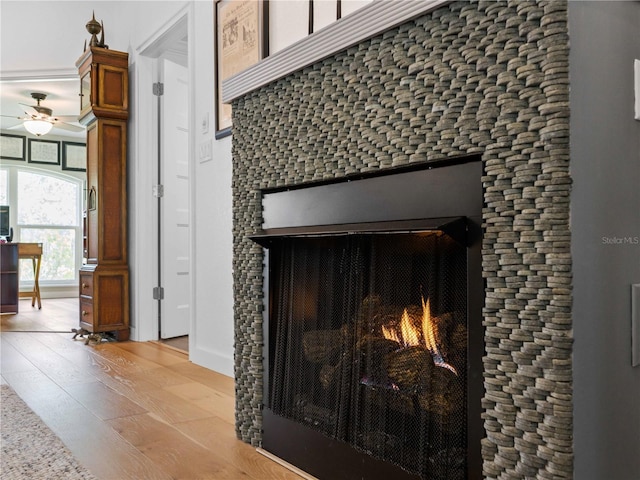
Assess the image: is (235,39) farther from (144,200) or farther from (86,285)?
(86,285)

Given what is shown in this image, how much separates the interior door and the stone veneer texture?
2717 millimetres

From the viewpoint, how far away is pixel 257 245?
155cm

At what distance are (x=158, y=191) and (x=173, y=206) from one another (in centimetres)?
14

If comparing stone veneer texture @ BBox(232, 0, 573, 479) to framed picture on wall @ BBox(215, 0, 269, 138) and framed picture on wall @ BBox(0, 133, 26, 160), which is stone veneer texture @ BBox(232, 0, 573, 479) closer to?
framed picture on wall @ BBox(215, 0, 269, 138)

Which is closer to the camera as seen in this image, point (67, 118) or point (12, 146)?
point (67, 118)

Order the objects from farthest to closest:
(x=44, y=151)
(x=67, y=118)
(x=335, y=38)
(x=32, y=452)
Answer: (x=44, y=151)
(x=67, y=118)
(x=32, y=452)
(x=335, y=38)

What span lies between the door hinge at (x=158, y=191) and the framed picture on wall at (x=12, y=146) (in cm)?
508

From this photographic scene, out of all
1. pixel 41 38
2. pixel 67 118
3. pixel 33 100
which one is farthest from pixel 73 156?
pixel 41 38

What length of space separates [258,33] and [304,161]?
1218 millimetres

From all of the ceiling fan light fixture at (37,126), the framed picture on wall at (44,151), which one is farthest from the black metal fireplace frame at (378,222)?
the framed picture on wall at (44,151)

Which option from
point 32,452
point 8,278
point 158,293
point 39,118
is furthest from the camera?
point 39,118

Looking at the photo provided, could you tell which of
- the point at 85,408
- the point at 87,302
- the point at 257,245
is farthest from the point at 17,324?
the point at 257,245

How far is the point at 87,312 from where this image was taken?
148 inches

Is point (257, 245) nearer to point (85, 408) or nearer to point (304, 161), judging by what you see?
point (304, 161)
